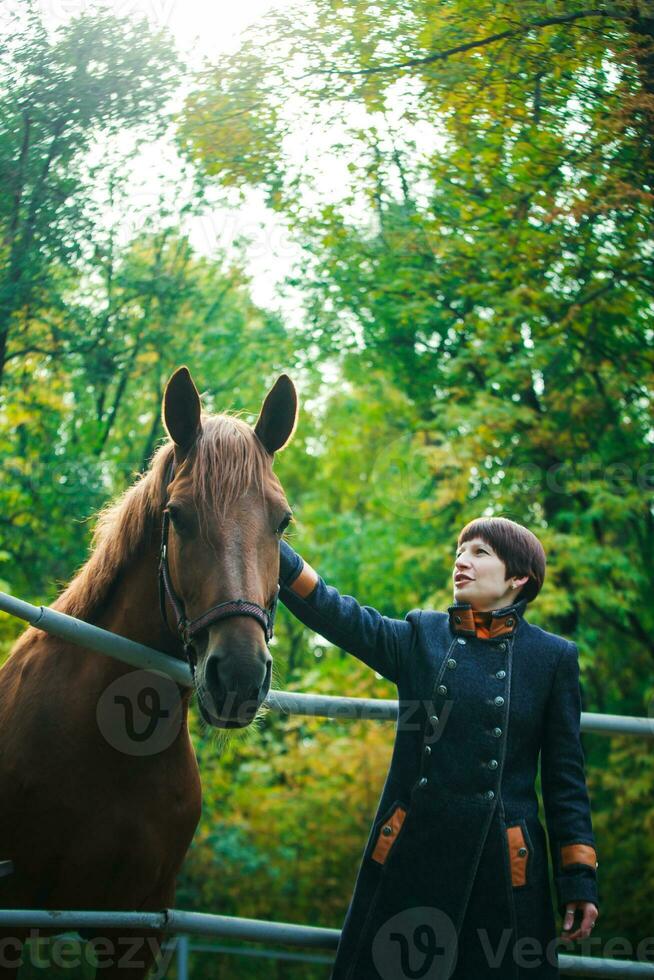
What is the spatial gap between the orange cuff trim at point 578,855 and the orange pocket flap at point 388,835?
426 mm

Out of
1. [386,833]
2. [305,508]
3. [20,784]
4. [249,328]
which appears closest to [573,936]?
[386,833]

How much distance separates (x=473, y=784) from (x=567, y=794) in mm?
263

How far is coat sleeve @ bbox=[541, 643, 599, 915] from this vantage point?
2.32 meters

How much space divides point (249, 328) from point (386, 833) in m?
4.31

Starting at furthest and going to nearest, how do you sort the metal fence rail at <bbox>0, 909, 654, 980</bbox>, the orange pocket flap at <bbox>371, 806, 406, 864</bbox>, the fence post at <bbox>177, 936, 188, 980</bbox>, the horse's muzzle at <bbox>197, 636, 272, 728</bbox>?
the fence post at <bbox>177, 936, 188, 980</bbox> < the orange pocket flap at <bbox>371, 806, 406, 864</bbox> < the metal fence rail at <bbox>0, 909, 654, 980</bbox> < the horse's muzzle at <bbox>197, 636, 272, 728</bbox>

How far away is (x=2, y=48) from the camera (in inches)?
125

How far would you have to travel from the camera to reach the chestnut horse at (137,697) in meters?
2.31

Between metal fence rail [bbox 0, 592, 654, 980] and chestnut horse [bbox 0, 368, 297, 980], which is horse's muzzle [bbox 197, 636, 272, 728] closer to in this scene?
A: chestnut horse [bbox 0, 368, 297, 980]

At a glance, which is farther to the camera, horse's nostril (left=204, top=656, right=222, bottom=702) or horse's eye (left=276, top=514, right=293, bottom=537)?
horse's eye (left=276, top=514, right=293, bottom=537)

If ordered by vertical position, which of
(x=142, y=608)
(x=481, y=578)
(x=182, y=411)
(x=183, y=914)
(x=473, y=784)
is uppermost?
(x=182, y=411)

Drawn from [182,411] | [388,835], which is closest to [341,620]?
[388,835]

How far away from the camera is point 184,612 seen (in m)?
2.31

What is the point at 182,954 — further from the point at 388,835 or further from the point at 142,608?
the point at 142,608

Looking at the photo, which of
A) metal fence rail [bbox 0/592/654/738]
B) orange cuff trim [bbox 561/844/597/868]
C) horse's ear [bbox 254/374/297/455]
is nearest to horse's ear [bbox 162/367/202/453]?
horse's ear [bbox 254/374/297/455]
